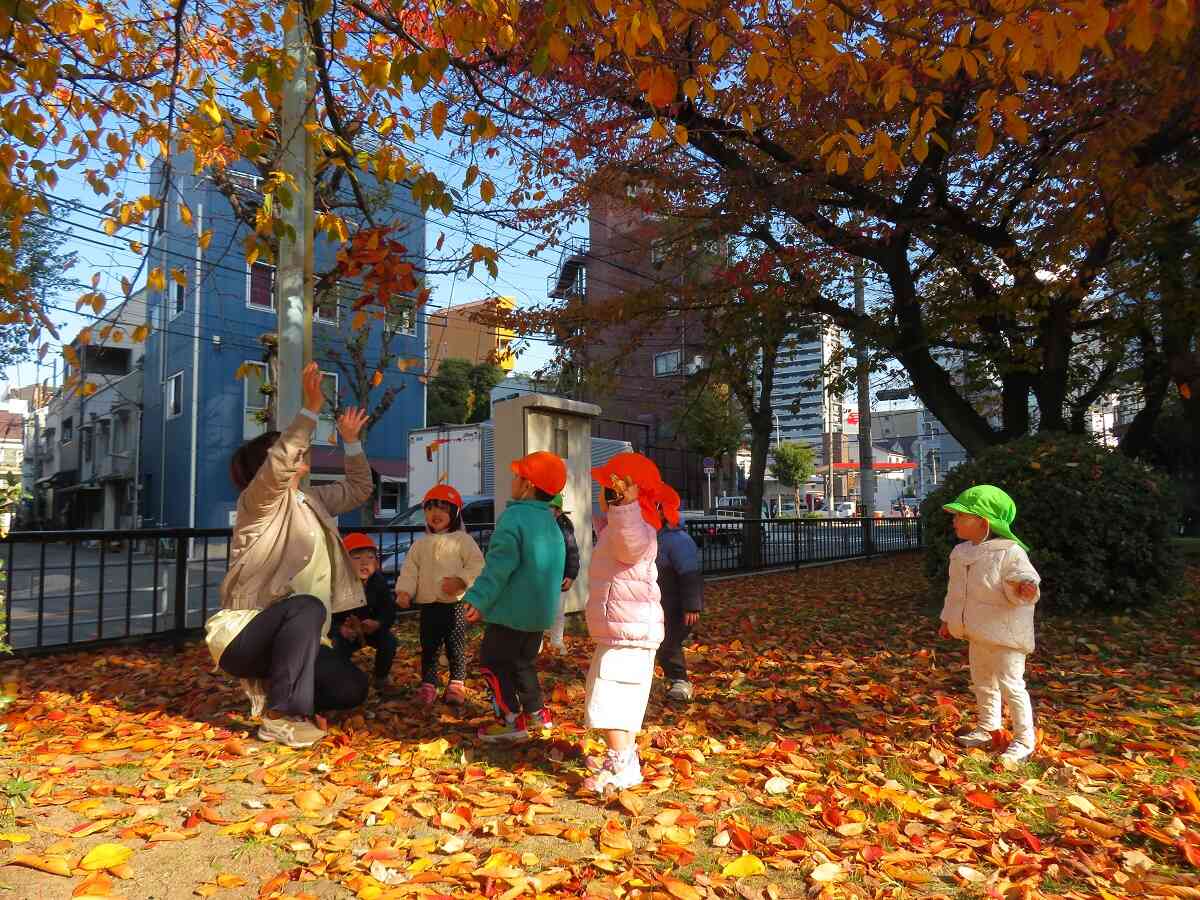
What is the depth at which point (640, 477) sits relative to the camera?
357 centimetres

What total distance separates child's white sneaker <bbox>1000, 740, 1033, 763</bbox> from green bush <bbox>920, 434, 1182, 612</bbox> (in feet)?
13.4

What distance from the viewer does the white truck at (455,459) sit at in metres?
18.1

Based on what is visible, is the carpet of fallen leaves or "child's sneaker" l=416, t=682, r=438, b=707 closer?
the carpet of fallen leaves

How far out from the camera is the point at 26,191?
16.0 ft

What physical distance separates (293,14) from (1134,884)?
5.89 meters

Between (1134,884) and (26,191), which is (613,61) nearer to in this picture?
(26,191)

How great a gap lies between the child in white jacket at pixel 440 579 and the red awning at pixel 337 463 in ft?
61.6

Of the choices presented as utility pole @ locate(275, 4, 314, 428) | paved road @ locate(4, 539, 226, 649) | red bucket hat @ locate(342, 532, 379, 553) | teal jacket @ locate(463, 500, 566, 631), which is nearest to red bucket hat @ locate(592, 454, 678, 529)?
teal jacket @ locate(463, 500, 566, 631)

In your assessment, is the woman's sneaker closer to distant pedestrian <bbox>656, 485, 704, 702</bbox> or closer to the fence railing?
distant pedestrian <bbox>656, 485, 704, 702</bbox>

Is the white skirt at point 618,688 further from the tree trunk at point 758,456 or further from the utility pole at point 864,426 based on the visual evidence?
the utility pole at point 864,426

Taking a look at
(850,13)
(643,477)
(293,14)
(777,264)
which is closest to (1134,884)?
(643,477)

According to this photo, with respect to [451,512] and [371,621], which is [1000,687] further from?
[371,621]

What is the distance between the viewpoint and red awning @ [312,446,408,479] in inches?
947

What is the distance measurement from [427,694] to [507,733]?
93 cm
